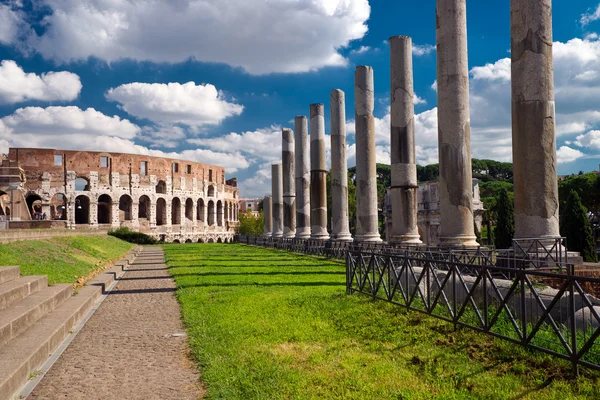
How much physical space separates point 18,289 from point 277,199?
3223cm


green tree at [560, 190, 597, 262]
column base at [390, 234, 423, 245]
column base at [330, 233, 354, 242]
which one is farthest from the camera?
green tree at [560, 190, 597, 262]

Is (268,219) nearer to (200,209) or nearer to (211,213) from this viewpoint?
(200,209)

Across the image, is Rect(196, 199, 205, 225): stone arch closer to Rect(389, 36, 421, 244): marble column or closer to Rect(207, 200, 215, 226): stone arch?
Rect(207, 200, 215, 226): stone arch

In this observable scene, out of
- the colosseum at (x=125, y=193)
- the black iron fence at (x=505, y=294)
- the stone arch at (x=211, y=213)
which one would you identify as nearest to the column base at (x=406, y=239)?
the black iron fence at (x=505, y=294)

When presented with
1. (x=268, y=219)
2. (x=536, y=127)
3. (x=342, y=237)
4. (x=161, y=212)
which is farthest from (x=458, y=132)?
(x=161, y=212)

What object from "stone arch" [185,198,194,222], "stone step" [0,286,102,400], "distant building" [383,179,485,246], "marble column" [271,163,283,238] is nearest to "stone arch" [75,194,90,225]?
"stone arch" [185,198,194,222]

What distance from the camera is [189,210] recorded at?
64562 mm

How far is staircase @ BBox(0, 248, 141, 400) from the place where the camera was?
17.0 feet

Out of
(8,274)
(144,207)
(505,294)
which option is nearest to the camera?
(505,294)

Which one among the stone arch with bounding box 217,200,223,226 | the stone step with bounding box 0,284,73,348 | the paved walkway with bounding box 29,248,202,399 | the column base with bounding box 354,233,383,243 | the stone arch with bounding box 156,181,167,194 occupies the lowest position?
the paved walkway with bounding box 29,248,202,399

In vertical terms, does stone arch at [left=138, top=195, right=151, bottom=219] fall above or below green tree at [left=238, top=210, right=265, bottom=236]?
above

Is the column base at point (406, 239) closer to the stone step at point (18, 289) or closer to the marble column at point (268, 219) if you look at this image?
the stone step at point (18, 289)

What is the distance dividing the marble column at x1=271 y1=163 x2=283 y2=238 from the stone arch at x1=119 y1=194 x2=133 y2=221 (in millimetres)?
22977

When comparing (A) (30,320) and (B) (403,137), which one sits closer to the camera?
(A) (30,320)
